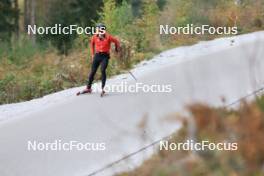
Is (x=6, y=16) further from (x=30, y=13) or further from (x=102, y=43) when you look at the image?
(x=102, y=43)

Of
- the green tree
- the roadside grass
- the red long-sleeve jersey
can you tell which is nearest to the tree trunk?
the green tree

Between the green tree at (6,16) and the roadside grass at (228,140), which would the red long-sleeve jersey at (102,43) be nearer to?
the roadside grass at (228,140)

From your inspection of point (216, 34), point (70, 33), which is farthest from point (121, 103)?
point (70, 33)

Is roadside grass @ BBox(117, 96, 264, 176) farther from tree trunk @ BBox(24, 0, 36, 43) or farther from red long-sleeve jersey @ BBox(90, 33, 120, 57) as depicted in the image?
tree trunk @ BBox(24, 0, 36, 43)

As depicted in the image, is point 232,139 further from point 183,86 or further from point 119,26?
point 119,26

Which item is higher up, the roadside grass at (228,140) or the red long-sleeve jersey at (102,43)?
the roadside grass at (228,140)

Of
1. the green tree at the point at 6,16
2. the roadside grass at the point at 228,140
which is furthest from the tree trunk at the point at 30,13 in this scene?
the roadside grass at the point at 228,140

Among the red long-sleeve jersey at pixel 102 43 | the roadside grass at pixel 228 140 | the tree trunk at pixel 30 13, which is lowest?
the tree trunk at pixel 30 13

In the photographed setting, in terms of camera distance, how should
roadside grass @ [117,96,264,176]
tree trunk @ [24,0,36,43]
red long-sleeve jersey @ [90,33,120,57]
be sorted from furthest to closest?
tree trunk @ [24,0,36,43] < red long-sleeve jersey @ [90,33,120,57] < roadside grass @ [117,96,264,176]

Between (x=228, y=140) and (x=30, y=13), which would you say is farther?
(x=30, y=13)

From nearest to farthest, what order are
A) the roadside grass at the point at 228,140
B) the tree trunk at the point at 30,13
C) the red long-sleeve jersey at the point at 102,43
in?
1. the roadside grass at the point at 228,140
2. the red long-sleeve jersey at the point at 102,43
3. the tree trunk at the point at 30,13

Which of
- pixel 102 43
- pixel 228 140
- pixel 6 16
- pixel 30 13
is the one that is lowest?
pixel 6 16

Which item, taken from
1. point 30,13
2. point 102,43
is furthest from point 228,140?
point 30,13

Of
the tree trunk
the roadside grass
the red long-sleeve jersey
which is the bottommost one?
the tree trunk
